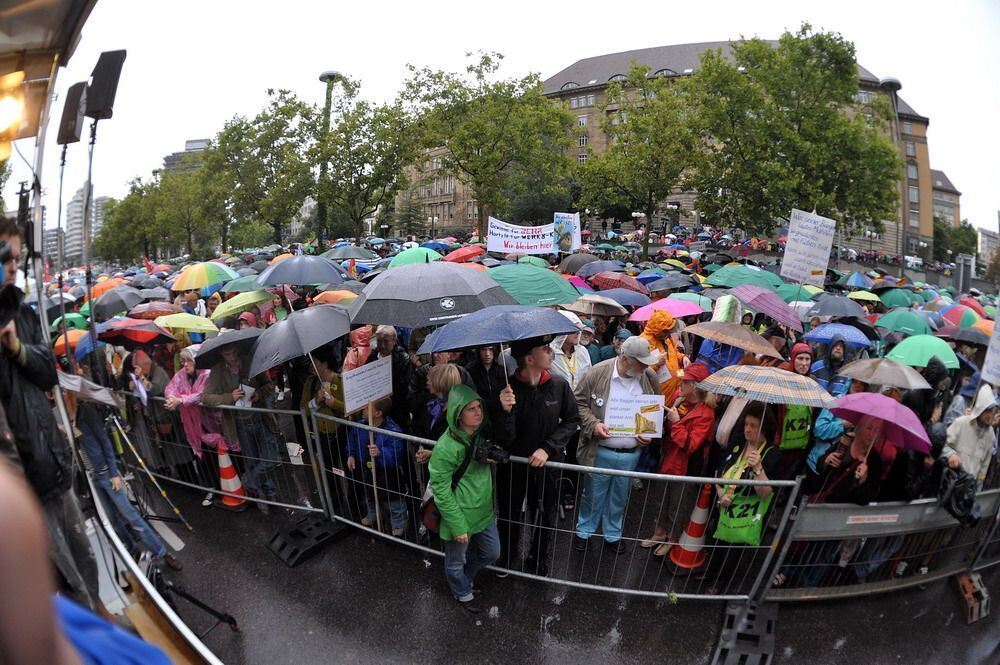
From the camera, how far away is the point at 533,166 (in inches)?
1131

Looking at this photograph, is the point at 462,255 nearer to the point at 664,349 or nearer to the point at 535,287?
the point at 535,287

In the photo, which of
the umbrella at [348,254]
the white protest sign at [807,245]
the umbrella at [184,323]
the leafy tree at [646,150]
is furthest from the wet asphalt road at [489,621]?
the leafy tree at [646,150]

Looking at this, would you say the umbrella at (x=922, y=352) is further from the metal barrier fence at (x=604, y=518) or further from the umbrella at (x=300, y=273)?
the umbrella at (x=300, y=273)

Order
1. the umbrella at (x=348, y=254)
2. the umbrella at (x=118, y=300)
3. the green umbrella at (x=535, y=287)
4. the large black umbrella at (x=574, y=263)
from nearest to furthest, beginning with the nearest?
the green umbrella at (x=535, y=287)
the umbrella at (x=118, y=300)
the large black umbrella at (x=574, y=263)
the umbrella at (x=348, y=254)

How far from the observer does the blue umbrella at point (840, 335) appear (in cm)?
684

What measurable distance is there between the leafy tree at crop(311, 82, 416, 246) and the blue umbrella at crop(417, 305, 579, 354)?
2624 centimetres

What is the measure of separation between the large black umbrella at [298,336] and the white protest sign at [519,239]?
8.08 meters

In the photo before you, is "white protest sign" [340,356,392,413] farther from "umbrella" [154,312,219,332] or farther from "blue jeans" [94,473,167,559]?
"umbrella" [154,312,219,332]

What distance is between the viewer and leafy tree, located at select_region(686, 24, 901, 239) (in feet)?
73.9

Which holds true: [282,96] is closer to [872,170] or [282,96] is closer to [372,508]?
[872,170]

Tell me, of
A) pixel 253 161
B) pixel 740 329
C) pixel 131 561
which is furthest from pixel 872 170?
pixel 253 161

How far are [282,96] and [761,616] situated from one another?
3381 centimetres

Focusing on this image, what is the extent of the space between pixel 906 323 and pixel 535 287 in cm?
605

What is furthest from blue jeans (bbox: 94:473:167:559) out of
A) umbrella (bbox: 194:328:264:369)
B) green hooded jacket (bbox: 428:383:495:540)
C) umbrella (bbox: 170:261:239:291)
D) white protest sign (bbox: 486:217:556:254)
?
white protest sign (bbox: 486:217:556:254)
